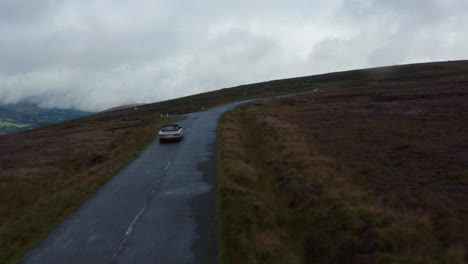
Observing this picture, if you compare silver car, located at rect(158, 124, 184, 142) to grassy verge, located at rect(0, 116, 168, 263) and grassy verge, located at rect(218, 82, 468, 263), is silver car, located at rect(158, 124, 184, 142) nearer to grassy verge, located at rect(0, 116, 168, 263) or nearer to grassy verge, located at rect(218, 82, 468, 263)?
grassy verge, located at rect(0, 116, 168, 263)

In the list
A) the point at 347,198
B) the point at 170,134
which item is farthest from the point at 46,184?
the point at 347,198

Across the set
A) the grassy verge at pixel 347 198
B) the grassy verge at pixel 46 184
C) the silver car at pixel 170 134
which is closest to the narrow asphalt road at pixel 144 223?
the grassy verge at pixel 46 184

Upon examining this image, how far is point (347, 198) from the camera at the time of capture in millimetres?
A: 12297

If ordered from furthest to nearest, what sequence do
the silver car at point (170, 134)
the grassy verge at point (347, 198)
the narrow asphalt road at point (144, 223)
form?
1. the silver car at point (170, 134)
2. the narrow asphalt road at point (144, 223)
3. the grassy verge at point (347, 198)

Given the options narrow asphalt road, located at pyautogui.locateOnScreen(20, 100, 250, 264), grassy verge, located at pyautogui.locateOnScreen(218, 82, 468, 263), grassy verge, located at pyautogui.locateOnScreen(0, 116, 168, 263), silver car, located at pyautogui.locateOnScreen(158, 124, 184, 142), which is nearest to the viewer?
grassy verge, located at pyautogui.locateOnScreen(218, 82, 468, 263)

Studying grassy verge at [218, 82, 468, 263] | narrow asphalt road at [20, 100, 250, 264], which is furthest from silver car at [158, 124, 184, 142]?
narrow asphalt road at [20, 100, 250, 264]

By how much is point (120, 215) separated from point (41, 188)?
36.7 ft

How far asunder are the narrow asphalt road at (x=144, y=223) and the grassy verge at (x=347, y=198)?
35.3 inches

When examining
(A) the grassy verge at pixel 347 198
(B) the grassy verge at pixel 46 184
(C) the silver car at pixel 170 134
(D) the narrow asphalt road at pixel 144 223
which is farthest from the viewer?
(C) the silver car at pixel 170 134

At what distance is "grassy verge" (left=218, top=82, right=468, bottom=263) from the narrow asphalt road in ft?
2.94

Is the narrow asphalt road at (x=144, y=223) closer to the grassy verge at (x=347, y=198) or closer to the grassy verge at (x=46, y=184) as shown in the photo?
the grassy verge at (x=46, y=184)

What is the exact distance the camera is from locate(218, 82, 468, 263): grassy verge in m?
9.01

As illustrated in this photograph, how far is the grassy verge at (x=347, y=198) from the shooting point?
9008mm

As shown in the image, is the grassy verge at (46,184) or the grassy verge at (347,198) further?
the grassy verge at (46,184)
